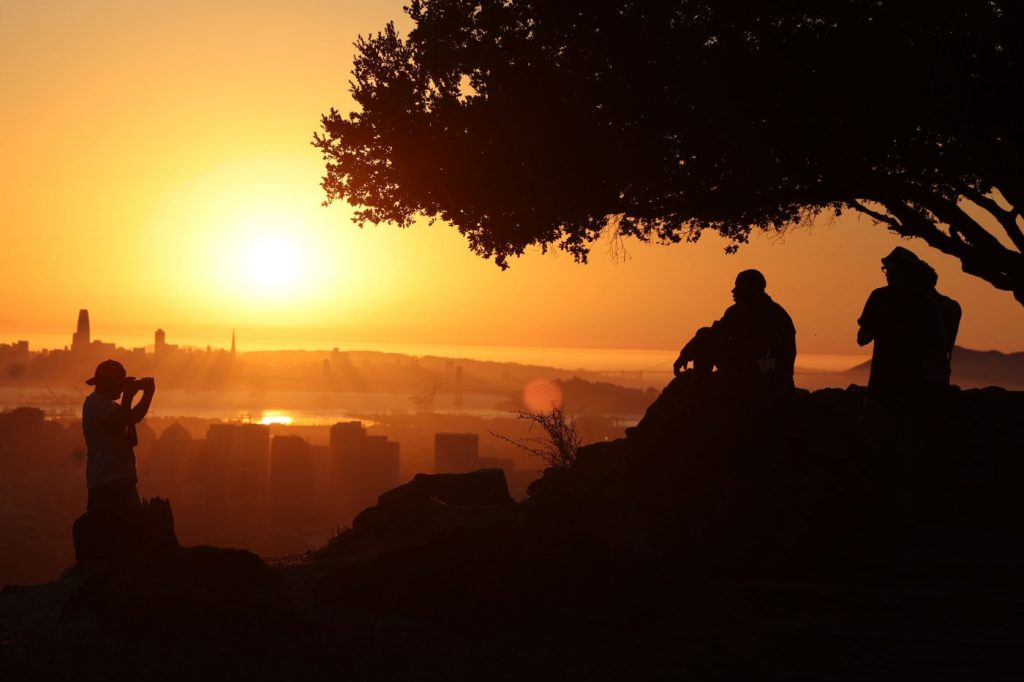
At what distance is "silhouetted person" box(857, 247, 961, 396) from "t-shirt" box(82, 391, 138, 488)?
724 cm

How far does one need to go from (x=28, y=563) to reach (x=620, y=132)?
143 meters

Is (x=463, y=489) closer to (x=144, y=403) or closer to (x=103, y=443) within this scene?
(x=144, y=403)

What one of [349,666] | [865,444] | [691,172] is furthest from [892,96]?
[349,666]

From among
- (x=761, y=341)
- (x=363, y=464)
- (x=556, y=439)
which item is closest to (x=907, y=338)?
(x=761, y=341)

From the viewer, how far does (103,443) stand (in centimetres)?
967

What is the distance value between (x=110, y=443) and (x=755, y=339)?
6.33m

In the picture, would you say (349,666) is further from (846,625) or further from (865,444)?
(865,444)

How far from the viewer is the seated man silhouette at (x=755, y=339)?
10.8 m

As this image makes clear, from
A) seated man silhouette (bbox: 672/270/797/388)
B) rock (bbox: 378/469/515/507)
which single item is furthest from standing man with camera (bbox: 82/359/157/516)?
seated man silhouette (bbox: 672/270/797/388)

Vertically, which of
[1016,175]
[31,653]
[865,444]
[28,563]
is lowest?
[28,563]

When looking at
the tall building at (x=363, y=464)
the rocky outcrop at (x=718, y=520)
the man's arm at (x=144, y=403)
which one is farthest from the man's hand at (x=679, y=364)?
the tall building at (x=363, y=464)

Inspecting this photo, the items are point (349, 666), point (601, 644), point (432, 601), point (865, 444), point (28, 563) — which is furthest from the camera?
point (28, 563)

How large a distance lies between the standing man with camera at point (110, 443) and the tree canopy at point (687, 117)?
630cm

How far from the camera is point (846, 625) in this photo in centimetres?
845
